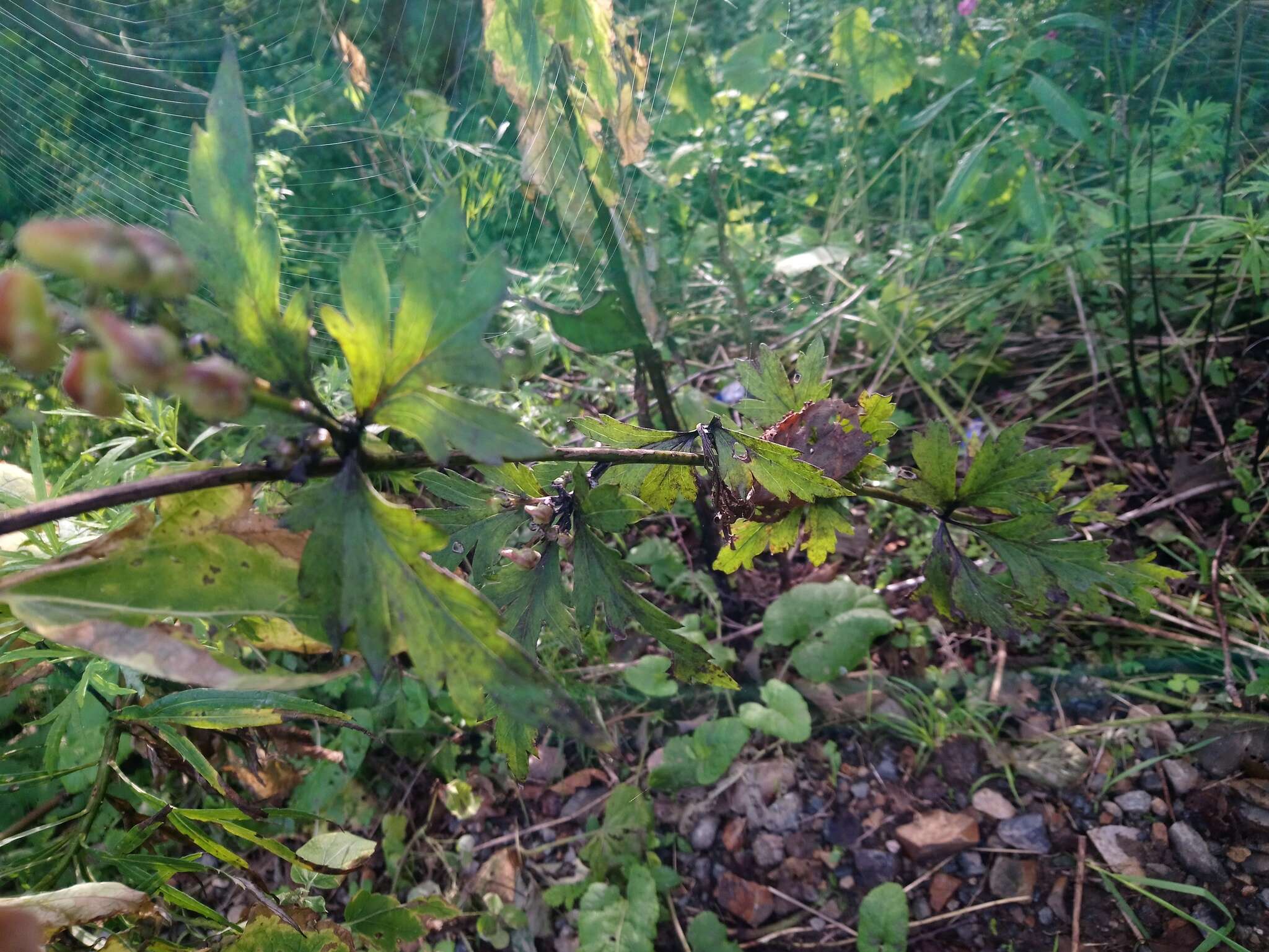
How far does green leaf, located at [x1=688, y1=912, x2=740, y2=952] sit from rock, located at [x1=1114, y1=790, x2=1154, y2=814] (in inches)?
20.9

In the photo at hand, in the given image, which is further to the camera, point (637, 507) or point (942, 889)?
point (942, 889)

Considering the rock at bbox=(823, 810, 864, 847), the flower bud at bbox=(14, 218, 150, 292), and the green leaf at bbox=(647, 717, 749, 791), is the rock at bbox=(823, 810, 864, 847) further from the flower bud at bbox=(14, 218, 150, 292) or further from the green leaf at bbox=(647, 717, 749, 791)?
the flower bud at bbox=(14, 218, 150, 292)

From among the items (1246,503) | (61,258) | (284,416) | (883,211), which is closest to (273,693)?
(284,416)

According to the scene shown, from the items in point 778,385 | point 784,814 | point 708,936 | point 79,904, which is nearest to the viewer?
point 79,904

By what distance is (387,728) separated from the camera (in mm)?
1207

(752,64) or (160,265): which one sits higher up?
(160,265)

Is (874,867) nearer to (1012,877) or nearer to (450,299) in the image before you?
(1012,877)

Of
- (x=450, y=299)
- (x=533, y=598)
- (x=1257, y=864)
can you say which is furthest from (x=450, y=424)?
(x=1257, y=864)

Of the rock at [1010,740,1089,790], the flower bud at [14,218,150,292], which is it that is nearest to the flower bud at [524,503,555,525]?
the flower bud at [14,218,150,292]

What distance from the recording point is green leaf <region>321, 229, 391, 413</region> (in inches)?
15.7

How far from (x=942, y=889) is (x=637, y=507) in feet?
2.52

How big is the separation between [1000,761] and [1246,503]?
0.55 m

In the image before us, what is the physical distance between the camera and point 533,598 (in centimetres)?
63

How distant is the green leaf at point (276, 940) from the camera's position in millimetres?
653
